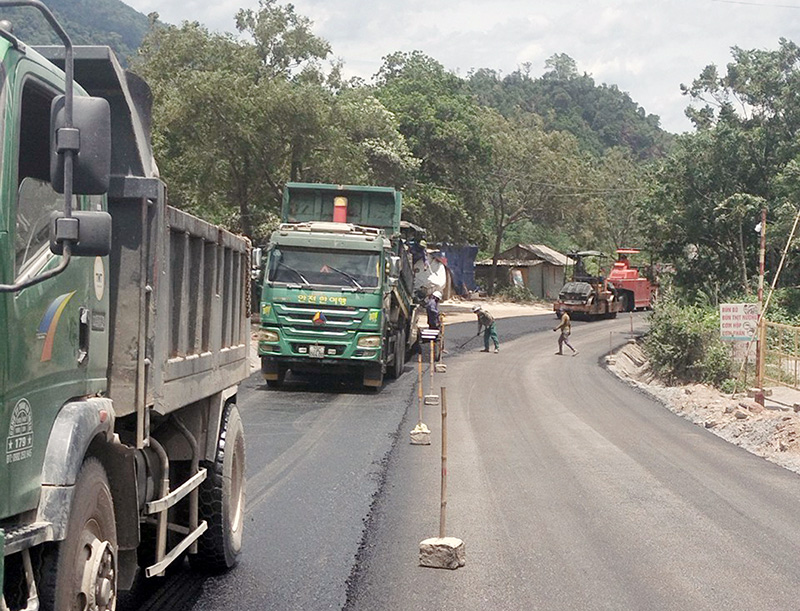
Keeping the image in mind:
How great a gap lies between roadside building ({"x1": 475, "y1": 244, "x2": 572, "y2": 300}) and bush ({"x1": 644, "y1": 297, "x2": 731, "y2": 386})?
3869 centimetres

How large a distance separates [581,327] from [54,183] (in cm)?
4083

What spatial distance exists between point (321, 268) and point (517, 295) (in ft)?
145

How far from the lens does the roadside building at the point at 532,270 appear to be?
67.0 m

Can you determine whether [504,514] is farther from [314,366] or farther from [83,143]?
[314,366]

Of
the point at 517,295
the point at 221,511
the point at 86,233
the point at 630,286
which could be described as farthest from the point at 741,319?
the point at 517,295

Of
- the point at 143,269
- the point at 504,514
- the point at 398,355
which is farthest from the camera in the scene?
the point at 398,355

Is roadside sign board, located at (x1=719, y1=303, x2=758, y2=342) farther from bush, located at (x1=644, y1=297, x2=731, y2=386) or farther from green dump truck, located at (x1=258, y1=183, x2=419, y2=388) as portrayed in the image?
green dump truck, located at (x1=258, y1=183, x2=419, y2=388)

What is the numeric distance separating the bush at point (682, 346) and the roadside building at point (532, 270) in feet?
127

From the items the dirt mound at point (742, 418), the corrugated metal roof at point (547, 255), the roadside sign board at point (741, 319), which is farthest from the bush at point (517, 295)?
the roadside sign board at point (741, 319)

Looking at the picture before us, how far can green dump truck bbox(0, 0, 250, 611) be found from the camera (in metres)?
3.69

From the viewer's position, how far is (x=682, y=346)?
87.4ft

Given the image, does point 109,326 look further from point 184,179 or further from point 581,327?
point 581,327

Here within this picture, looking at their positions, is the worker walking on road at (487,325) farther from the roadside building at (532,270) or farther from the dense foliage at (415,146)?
the roadside building at (532,270)

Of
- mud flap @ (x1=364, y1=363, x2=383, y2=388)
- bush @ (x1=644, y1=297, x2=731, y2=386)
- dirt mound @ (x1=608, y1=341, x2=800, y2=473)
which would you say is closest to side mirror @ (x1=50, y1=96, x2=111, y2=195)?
dirt mound @ (x1=608, y1=341, x2=800, y2=473)
